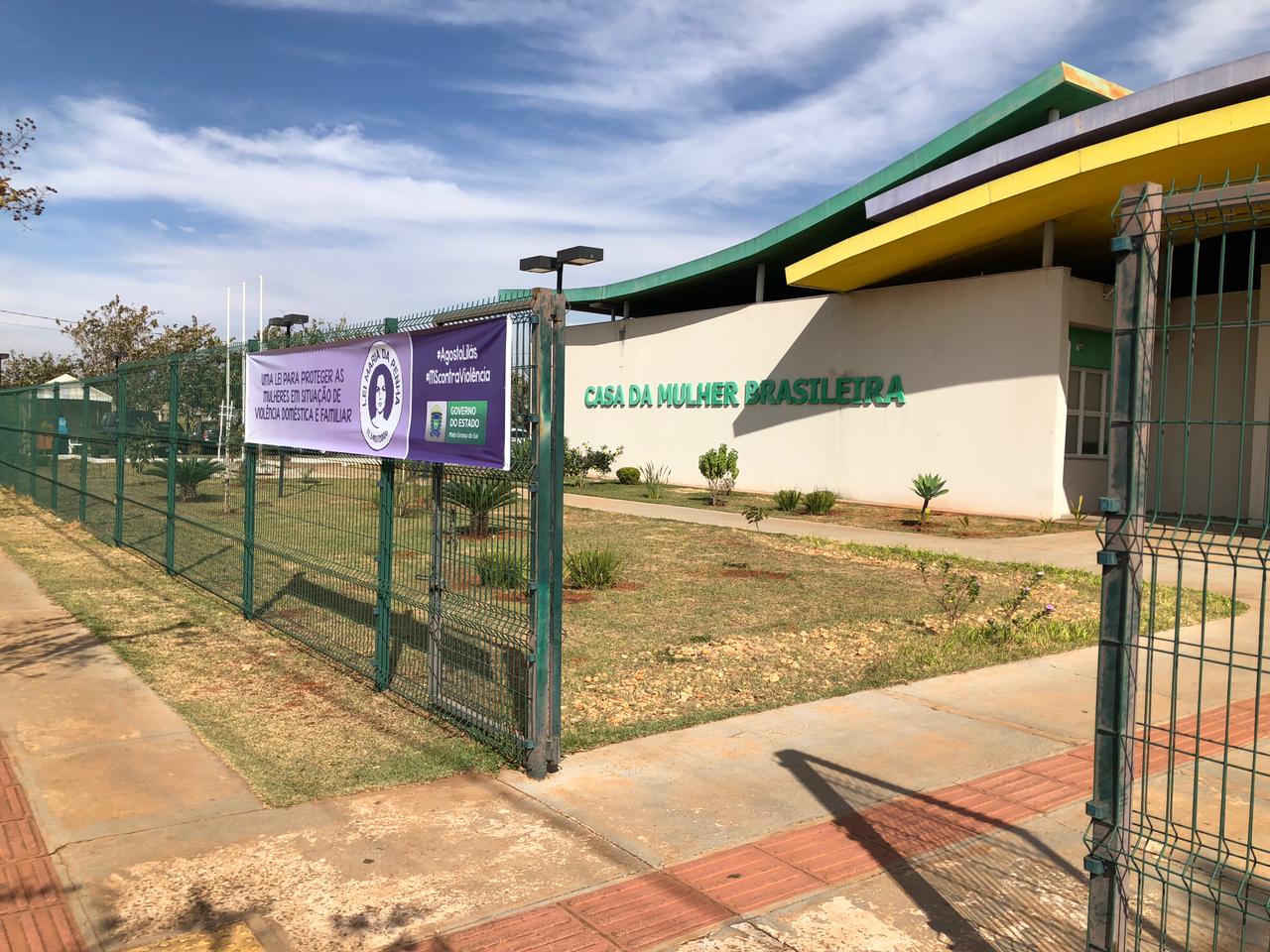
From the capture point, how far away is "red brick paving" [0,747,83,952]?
3406mm

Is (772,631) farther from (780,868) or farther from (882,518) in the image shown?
(882,518)

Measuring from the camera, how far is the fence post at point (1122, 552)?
107 inches

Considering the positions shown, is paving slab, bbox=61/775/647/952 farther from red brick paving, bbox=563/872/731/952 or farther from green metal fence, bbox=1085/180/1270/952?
green metal fence, bbox=1085/180/1270/952

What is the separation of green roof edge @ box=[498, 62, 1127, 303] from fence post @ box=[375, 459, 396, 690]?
28.5ft

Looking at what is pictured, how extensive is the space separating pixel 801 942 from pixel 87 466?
1409 centimetres

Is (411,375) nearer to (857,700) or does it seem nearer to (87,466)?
(857,700)

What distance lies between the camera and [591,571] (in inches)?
420

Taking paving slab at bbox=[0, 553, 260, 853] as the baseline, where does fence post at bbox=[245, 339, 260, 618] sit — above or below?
above

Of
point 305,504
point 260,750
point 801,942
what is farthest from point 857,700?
point 305,504

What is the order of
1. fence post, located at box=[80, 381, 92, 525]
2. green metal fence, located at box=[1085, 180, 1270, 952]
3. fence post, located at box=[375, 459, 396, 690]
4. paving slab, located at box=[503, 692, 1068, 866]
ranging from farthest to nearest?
fence post, located at box=[80, 381, 92, 525], fence post, located at box=[375, 459, 396, 690], paving slab, located at box=[503, 692, 1068, 866], green metal fence, located at box=[1085, 180, 1270, 952]

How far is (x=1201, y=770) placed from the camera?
523 centimetres

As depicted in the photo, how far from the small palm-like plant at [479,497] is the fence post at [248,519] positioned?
10.8ft

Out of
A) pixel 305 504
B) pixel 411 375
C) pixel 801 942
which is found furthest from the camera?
pixel 305 504

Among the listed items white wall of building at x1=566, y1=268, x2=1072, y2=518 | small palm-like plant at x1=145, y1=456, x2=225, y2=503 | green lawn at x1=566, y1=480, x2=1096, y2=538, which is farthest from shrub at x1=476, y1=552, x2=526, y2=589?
white wall of building at x1=566, y1=268, x2=1072, y2=518
